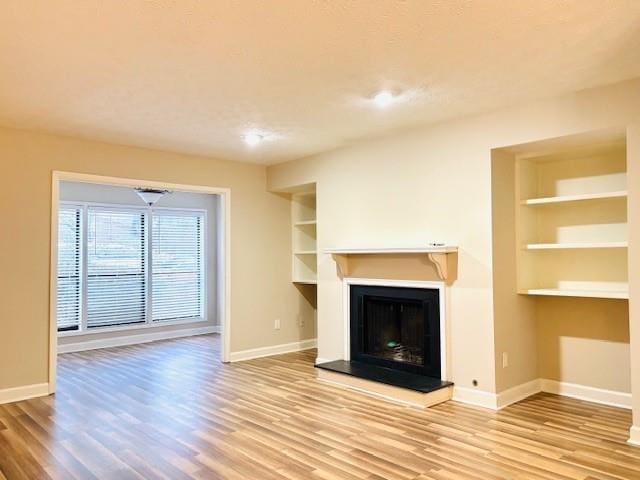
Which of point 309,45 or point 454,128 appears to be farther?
point 454,128

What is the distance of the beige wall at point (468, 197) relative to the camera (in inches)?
146

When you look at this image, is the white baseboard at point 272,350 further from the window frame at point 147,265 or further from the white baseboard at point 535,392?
the white baseboard at point 535,392

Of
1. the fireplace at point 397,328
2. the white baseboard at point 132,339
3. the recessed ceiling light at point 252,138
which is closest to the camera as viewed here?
the fireplace at point 397,328

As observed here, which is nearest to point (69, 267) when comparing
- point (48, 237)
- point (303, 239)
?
point (48, 237)

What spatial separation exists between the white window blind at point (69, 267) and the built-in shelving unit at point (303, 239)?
3.31 meters

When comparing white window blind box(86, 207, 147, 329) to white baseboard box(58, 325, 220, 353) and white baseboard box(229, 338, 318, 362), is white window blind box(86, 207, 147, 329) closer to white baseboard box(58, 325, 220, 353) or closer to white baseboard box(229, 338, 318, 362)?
white baseboard box(58, 325, 220, 353)

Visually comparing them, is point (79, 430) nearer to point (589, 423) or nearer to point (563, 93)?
point (589, 423)

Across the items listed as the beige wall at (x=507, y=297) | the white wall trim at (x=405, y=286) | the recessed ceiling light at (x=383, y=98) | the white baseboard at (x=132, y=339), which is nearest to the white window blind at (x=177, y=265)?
the white baseboard at (x=132, y=339)

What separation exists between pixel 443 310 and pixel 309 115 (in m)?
2.13

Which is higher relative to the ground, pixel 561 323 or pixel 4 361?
pixel 561 323

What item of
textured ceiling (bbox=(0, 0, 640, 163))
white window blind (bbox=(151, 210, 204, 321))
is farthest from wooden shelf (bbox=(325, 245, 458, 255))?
white window blind (bbox=(151, 210, 204, 321))

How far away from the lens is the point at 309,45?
9.24ft

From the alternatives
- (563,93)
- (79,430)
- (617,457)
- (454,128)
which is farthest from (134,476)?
(563,93)

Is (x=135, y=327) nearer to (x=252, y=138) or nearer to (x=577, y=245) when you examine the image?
(x=252, y=138)
